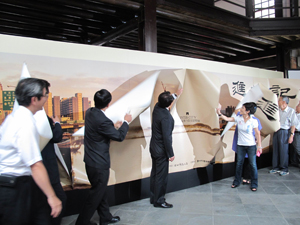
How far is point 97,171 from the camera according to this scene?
2508 millimetres

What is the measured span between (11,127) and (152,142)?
2038 millimetres

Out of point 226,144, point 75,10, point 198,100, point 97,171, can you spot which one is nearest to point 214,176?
point 226,144

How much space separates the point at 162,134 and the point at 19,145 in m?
1.97

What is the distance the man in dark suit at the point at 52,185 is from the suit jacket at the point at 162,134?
1256mm

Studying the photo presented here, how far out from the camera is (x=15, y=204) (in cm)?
143

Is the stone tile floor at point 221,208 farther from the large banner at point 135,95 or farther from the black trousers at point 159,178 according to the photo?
the large banner at point 135,95

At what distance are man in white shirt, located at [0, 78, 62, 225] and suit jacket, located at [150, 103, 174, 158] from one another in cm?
179

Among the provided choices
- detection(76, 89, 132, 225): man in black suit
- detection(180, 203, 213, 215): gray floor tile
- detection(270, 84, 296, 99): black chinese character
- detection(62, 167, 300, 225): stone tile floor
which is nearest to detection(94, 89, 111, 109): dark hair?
detection(76, 89, 132, 225): man in black suit

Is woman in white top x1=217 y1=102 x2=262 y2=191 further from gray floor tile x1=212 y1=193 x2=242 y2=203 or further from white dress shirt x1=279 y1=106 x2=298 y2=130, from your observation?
white dress shirt x1=279 y1=106 x2=298 y2=130

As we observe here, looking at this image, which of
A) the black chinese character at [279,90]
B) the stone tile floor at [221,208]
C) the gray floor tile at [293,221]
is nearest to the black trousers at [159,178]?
the stone tile floor at [221,208]

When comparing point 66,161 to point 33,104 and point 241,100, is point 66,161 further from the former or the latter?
point 241,100

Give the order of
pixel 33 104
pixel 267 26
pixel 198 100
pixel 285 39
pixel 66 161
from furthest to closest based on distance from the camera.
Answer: pixel 285 39
pixel 267 26
pixel 198 100
pixel 66 161
pixel 33 104

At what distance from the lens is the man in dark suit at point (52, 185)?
1.57m

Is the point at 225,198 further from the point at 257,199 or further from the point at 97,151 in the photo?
the point at 97,151
